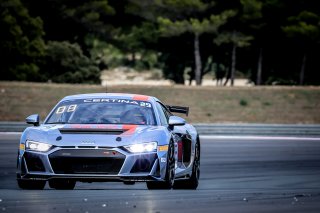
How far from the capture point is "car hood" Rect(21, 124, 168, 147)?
11.6 metres

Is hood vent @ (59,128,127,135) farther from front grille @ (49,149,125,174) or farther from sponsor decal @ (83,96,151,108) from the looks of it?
sponsor decal @ (83,96,151,108)

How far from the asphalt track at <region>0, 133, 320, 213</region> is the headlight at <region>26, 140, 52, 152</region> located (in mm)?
538

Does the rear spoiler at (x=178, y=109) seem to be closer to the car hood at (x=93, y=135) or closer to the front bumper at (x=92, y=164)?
the car hood at (x=93, y=135)

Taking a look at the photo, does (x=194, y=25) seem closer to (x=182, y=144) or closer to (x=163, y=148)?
(x=182, y=144)

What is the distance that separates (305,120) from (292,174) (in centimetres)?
2415

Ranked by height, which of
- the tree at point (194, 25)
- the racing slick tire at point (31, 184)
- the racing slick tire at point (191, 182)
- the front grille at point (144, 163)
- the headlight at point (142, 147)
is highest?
the headlight at point (142, 147)

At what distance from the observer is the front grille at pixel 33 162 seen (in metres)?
11.7

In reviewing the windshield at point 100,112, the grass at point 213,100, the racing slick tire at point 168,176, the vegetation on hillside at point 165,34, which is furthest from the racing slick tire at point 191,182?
the vegetation on hillside at point 165,34

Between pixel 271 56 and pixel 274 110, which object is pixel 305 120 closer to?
pixel 274 110

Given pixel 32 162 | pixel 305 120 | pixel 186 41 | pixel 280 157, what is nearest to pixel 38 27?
pixel 186 41

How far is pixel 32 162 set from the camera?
38.5ft

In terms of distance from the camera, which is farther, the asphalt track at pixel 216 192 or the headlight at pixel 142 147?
the headlight at pixel 142 147

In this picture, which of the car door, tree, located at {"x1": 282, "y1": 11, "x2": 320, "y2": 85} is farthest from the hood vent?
tree, located at {"x1": 282, "y1": 11, "x2": 320, "y2": 85}

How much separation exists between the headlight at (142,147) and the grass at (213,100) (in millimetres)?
26324
